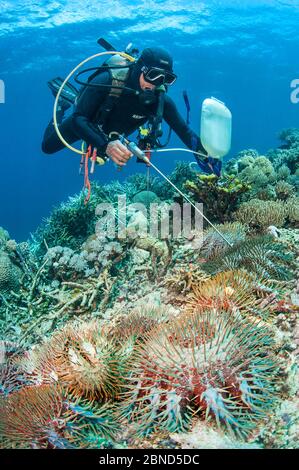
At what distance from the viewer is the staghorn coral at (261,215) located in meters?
6.49

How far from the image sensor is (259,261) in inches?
166

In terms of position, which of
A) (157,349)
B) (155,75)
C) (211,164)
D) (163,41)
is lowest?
(157,349)

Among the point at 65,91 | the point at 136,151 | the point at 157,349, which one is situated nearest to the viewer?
the point at 157,349

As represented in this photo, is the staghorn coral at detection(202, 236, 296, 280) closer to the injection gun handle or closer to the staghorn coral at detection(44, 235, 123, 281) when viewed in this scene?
the injection gun handle

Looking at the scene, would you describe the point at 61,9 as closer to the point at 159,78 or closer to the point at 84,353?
the point at 159,78

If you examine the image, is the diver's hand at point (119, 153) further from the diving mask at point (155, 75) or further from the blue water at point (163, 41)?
the blue water at point (163, 41)

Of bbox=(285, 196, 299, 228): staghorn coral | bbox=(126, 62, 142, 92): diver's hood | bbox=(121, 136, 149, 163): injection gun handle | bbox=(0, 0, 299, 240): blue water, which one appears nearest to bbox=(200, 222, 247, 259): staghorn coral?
bbox=(285, 196, 299, 228): staghorn coral

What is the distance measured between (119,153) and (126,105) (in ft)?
5.13

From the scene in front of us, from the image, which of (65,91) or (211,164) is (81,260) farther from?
(65,91)

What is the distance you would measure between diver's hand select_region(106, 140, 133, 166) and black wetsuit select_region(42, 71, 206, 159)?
266 millimetres

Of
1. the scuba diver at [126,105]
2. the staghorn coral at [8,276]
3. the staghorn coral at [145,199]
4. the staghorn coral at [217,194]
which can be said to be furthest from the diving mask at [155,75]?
the staghorn coral at [8,276]

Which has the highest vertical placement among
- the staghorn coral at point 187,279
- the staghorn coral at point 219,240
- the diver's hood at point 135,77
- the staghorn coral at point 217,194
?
the diver's hood at point 135,77

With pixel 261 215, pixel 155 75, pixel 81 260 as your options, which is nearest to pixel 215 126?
pixel 155 75

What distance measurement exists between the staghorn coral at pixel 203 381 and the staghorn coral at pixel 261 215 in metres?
4.14
